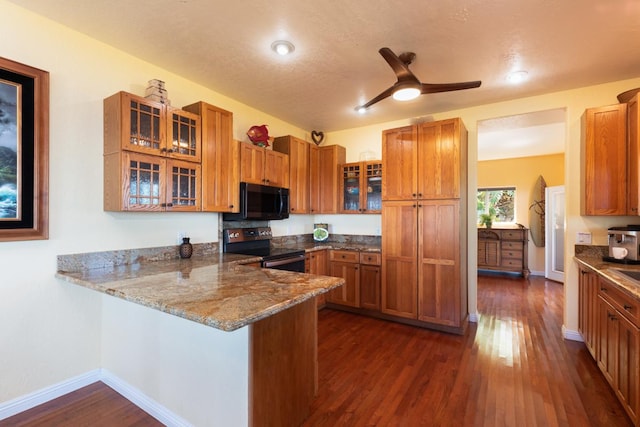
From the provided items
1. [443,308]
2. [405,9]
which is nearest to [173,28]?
[405,9]

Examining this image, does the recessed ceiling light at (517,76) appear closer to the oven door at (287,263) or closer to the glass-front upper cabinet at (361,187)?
the glass-front upper cabinet at (361,187)

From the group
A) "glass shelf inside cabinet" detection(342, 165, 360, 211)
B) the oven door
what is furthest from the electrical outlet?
the oven door

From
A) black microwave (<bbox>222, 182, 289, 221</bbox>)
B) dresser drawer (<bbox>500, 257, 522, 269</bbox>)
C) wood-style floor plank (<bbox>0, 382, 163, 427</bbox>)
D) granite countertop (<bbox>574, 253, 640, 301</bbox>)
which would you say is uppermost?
black microwave (<bbox>222, 182, 289, 221</bbox>)

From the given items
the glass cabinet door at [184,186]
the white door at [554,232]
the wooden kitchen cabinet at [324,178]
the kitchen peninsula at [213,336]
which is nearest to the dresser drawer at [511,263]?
the white door at [554,232]

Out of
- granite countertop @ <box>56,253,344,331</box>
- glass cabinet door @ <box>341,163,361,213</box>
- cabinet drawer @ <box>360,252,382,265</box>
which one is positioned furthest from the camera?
glass cabinet door @ <box>341,163,361,213</box>

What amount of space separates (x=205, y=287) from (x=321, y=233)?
3029 mm

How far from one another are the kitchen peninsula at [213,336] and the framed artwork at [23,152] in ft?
1.14

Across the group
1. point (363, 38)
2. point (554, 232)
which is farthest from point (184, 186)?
point (554, 232)

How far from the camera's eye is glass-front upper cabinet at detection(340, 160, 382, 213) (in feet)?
13.7

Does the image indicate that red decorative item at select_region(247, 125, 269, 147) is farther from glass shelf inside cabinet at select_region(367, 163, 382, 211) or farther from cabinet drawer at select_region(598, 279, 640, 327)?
cabinet drawer at select_region(598, 279, 640, 327)

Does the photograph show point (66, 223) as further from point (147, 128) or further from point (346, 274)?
point (346, 274)

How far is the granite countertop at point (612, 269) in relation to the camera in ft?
5.93

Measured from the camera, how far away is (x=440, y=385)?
232 cm

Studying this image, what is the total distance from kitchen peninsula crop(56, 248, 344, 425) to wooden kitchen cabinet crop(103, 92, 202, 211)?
1.81ft
